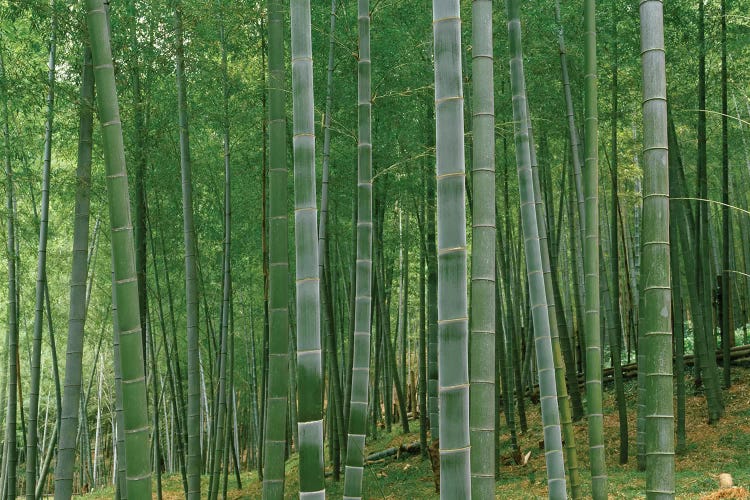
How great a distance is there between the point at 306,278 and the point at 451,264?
2.11ft

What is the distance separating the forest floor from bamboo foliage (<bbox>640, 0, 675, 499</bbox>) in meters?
3.64

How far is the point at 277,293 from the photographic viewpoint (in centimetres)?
296

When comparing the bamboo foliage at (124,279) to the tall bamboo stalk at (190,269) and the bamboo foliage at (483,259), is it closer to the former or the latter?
the bamboo foliage at (483,259)

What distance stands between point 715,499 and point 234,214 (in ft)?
19.8

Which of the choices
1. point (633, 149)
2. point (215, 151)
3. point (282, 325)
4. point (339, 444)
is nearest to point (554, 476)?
point (282, 325)

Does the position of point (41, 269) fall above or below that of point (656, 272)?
above

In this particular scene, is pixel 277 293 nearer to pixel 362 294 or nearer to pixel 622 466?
pixel 362 294

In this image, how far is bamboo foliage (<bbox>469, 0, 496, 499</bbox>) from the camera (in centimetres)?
262

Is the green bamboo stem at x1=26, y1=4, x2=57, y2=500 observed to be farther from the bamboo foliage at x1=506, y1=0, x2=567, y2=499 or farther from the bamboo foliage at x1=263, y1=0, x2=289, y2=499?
the bamboo foliage at x1=506, y1=0, x2=567, y2=499

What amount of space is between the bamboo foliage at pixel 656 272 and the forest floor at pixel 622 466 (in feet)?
11.9

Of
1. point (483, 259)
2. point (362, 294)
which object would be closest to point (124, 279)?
point (483, 259)

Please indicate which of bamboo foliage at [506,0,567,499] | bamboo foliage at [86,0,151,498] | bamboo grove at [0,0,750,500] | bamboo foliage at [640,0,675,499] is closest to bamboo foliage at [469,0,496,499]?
bamboo grove at [0,0,750,500]

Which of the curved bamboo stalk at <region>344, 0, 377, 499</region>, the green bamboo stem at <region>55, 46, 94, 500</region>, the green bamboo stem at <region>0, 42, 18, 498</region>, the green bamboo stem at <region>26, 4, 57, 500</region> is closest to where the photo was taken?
the curved bamboo stalk at <region>344, 0, 377, 499</region>

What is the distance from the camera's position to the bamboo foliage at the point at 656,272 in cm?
225
